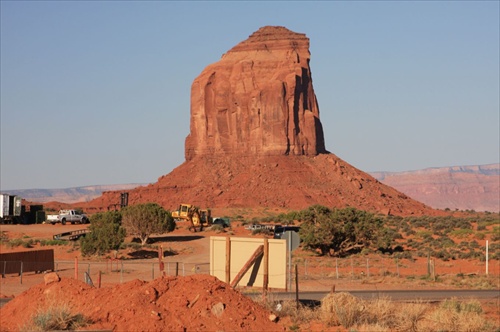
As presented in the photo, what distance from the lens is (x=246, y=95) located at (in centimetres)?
13450

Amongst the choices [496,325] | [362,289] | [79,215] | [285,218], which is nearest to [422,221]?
[285,218]

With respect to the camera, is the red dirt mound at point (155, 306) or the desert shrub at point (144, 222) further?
the desert shrub at point (144, 222)

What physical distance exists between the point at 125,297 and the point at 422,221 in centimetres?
7676

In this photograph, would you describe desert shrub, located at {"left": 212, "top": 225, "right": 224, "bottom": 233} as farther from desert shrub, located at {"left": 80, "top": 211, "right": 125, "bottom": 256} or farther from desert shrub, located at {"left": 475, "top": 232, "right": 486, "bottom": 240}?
desert shrub, located at {"left": 80, "top": 211, "right": 125, "bottom": 256}

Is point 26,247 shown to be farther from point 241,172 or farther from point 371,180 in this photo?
point 371,180

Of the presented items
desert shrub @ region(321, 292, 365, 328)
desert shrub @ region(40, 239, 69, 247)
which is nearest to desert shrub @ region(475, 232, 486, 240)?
desert shrub @ region(40, 239, 69, 247)

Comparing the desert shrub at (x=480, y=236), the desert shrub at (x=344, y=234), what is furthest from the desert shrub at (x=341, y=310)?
the desert shrub at (x=480, y=236)

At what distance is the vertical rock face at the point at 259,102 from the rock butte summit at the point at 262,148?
0.51 ft

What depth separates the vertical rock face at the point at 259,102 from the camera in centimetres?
13175

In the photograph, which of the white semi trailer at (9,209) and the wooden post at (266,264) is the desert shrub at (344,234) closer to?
the wooden post at (266,264)

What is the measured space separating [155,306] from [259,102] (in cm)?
11728

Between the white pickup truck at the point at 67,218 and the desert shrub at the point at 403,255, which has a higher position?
the white pickup truck at the point at 67,218

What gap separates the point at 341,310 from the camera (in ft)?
60.2

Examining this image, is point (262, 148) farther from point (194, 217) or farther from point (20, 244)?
point (20, 244)
